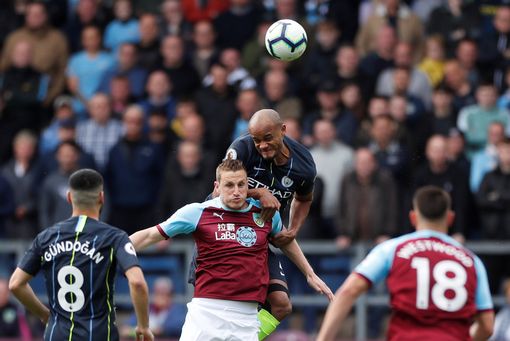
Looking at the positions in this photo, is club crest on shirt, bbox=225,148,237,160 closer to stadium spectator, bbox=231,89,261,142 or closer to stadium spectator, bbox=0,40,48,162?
stadium spectator, bbox=231,89,261,142

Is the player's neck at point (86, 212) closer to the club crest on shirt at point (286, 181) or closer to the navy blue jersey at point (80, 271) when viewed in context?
the navy blue jersey at point (80, 271)

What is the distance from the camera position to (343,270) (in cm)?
1650

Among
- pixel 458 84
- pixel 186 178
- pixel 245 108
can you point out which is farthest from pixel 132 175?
pixel 458 84

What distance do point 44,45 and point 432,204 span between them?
12065 mm

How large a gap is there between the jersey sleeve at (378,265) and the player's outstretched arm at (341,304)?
0.05 metres

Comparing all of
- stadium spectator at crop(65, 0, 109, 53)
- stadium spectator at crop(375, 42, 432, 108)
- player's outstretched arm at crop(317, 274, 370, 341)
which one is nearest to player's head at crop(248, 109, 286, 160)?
player's outstretched arm at crop(317, 274, 370, 341)

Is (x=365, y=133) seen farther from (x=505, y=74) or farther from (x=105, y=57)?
(x=105, y=57)

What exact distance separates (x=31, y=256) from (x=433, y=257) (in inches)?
127

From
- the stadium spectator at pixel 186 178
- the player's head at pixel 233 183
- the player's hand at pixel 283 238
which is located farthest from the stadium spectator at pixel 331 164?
the player's head at pixel 233 183

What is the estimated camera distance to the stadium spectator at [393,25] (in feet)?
59.8

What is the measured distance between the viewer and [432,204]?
26.8 feet

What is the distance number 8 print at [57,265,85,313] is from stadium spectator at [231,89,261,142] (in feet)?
24.6

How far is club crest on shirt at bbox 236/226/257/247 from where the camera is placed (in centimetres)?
998

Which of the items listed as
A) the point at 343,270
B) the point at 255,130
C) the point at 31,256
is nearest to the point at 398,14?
the point at 343,270
